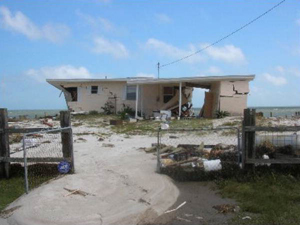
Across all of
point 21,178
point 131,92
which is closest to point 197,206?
point 21,178

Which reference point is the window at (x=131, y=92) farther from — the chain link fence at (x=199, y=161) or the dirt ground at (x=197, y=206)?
the dirt ground at (x=197, y=206)

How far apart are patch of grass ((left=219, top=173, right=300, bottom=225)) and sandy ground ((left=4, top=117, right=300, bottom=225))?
0.98 feet

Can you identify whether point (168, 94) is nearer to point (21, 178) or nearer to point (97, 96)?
point (97, 96)

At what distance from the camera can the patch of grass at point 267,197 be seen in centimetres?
494

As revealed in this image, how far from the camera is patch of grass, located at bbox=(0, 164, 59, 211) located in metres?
6.77

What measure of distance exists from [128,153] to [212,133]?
503 centimetres

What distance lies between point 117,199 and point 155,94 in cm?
1939

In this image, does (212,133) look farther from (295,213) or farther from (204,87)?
(204,87)

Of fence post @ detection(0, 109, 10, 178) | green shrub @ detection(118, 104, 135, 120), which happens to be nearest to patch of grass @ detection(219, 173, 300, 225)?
fence post @ detection(0, 109, 10, 178)

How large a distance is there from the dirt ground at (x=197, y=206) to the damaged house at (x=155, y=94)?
49.9 ft

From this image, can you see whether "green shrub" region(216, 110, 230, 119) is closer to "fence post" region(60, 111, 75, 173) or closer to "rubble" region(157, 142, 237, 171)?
"rubble" region(157, 142, 237, 171)

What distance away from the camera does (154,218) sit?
523 centimetres

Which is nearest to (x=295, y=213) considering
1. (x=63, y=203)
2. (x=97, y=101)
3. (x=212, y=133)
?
(x=63, y=203)

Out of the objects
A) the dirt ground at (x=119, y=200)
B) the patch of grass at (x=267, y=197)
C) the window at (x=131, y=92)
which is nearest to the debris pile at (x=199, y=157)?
the dirt ground at (x=119, y=200)
